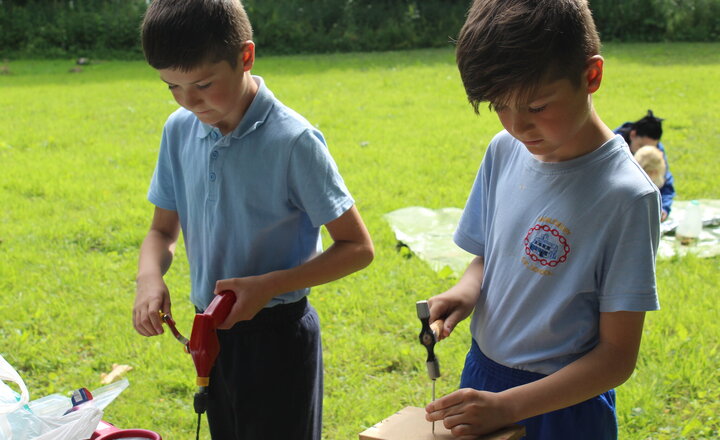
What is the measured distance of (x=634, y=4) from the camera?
53.2 ft

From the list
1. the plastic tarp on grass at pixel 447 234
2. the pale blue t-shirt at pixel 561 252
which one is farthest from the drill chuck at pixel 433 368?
the plastic tarp on grass at pixel 447 234

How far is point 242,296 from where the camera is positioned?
1.84 meters

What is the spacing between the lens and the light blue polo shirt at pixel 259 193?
1962 mm

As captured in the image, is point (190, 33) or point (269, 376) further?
point (269, 376)

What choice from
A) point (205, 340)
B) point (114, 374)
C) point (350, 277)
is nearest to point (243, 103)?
point (205, 340)

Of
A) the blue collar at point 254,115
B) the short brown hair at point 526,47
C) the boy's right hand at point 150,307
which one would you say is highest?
the short brown hair at point 526,47

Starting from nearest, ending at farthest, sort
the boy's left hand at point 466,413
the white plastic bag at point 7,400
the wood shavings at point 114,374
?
the boy's left hand at point 466,413
the white plastic bag at point 7,400
the wood shavings at point 114,374

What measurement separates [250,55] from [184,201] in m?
0.46

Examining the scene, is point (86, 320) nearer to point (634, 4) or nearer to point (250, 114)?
point (250, 114)

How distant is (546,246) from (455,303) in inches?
Result: 10.4

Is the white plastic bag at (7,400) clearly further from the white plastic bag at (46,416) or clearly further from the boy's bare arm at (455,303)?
the boy's bare arm at (455,303)

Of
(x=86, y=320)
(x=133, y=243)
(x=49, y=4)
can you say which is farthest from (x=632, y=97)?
(x=49, y=4)

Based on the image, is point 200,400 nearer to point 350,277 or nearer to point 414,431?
point 414,431

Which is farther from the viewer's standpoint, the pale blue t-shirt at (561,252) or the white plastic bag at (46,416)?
the white plastic bag at (46,416)
